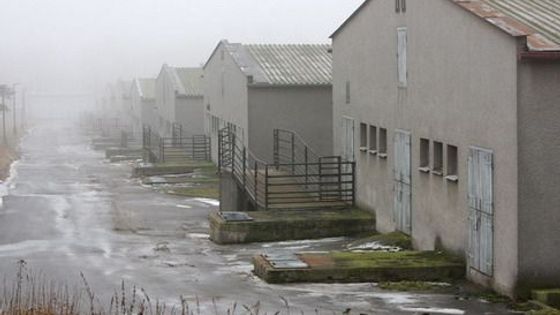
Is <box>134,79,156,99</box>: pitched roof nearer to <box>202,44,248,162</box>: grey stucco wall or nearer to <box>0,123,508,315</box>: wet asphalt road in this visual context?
<box>202,44,248,162</box>: grey stucco wall

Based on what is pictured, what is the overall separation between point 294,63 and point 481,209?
21.6 metres

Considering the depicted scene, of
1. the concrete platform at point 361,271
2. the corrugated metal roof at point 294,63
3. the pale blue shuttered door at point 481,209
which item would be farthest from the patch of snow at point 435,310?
the corrugated metal roof at point 294,63

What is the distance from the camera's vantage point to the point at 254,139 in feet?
121

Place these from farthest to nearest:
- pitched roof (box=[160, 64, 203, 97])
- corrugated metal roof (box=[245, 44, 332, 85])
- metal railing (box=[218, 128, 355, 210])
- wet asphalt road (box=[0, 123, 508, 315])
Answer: pitched roof (box=[160, 64, 203, 97]), corrugated metal roof (box=[245, 44, 332, 85]), metal railing (box=[218, 128, 355, 210]), wet asphalt road (box=[0, 123, 508, 315])

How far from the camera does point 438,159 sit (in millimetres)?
20078

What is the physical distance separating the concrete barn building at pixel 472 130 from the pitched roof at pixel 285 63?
11.5 metres

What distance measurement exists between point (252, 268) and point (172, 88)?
4472cm

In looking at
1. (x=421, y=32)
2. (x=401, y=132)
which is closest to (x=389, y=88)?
(x=401, y=132)

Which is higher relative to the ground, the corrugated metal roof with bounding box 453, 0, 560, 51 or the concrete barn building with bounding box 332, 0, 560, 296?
the corrugated metal roof with bounding box 453, 0, 560, 51

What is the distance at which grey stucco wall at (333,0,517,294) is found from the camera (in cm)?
1645

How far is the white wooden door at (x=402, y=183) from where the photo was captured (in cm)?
2191

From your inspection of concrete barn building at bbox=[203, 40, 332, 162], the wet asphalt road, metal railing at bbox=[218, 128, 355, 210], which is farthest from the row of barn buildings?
concrete barn building at bbox=[203, 40, 332, 162]

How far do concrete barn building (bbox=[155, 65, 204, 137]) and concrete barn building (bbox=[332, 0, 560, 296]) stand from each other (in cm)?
3764

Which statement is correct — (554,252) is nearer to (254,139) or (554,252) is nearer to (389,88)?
(389,88)
